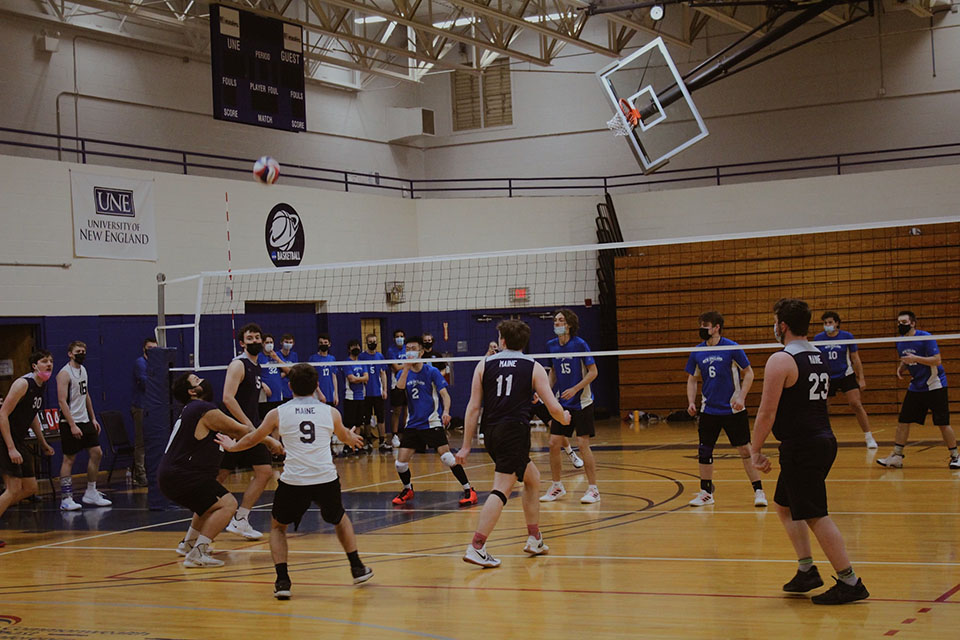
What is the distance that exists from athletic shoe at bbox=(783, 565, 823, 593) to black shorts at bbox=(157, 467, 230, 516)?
13.3 ft

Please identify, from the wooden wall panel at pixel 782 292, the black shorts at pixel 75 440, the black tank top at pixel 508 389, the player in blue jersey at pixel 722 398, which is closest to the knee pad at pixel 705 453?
the player in blue jersey at pixel 722 398

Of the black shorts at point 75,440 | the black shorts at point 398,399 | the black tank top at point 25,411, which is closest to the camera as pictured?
the black tank top at point 25,411

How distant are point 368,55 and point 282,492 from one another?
17458 mm

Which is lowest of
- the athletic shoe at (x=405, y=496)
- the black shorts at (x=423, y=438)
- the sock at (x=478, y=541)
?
the athletic shoe at (x=405, y=496)

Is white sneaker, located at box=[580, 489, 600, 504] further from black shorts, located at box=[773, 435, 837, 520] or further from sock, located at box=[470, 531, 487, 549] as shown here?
black shorts, located at box=[773, 435, 837, 520]

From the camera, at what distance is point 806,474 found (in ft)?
17.6

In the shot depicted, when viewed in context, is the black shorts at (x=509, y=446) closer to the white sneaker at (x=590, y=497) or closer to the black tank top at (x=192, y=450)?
the black tank top at (x=192, y=450)

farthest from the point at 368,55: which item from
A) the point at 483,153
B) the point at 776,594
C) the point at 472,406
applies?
the point at 776,594

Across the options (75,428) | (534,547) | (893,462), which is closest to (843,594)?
(534,547)

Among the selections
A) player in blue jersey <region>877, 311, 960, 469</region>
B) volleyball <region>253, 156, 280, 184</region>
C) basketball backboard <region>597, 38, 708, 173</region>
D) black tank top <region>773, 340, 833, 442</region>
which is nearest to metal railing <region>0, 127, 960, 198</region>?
basketball backboard <region>597, 38, 708, 173</region>

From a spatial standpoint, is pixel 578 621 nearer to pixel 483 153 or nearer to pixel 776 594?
pixel 776 594

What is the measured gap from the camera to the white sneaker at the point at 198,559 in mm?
7320

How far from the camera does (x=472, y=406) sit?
683cm

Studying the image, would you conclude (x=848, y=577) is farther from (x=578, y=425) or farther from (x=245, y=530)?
(x=245, y=530)
